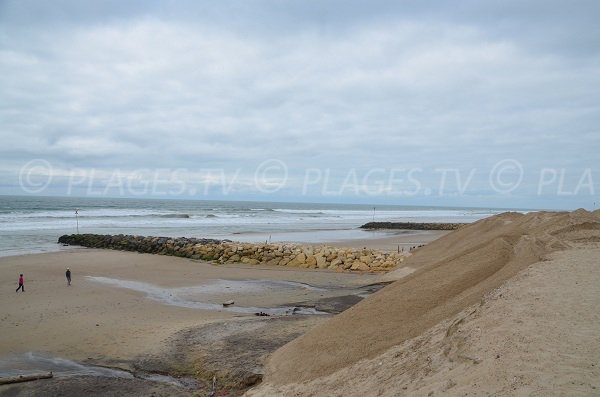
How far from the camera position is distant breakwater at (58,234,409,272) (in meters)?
20.9

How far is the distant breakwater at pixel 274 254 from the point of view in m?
20.9

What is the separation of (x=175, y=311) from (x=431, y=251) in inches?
415

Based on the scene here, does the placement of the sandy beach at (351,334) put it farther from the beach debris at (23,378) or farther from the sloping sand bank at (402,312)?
the beach debris at (23,378)

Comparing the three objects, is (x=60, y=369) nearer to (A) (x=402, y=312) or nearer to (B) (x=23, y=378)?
(B) (x=23, y=378)

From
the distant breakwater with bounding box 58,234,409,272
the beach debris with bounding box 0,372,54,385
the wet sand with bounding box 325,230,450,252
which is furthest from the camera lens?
the wet sand with bounding box 325,230,450,252

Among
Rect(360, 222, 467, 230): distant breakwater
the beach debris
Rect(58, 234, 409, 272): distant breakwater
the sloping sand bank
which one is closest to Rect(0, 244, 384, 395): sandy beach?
the beach debris

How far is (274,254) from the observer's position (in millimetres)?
22844

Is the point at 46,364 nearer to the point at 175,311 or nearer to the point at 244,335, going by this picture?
the point at 244,335

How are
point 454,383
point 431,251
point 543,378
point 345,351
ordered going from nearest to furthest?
1. point 543,378
2. point 454,383
3. point 345,351
4. point 431,251

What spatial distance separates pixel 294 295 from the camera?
14430 millimetres

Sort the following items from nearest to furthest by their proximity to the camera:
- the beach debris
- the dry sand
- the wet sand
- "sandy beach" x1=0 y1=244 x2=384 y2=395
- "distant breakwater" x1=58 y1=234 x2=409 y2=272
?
the dry sand, the beach debris, "sandy beach" x1=0 y1=244 x2=384 y2=395, "distant breakwater" x1=58 y1=234 x2=409 y2=272, the wet sand

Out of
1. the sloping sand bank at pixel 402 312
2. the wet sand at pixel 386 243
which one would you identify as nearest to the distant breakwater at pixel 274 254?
the wet sand at pixel 386 243

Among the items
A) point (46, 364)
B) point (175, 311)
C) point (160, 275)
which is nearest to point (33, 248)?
point (160, 275)

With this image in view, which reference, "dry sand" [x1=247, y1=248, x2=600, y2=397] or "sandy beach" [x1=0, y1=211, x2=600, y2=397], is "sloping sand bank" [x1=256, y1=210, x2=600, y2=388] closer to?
"sandy beach" [x1=0, y1=211, x2=600, y2=397]
